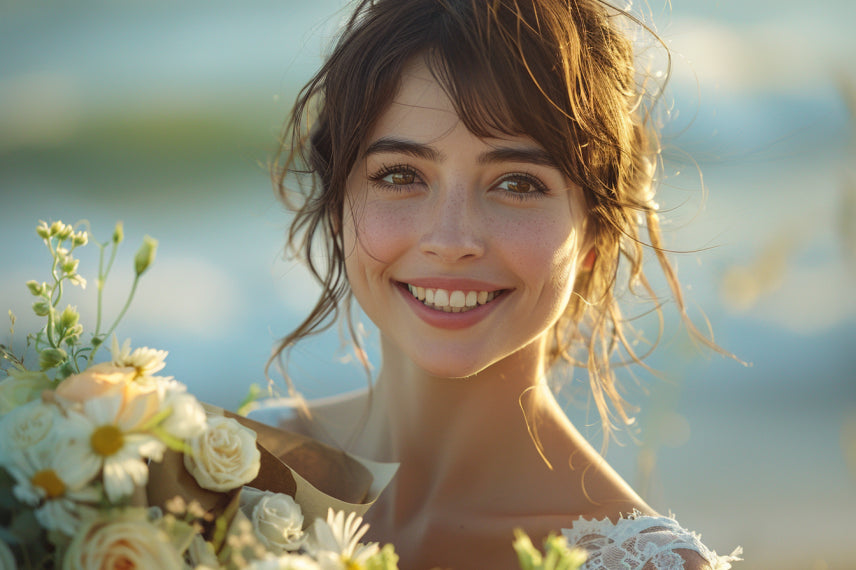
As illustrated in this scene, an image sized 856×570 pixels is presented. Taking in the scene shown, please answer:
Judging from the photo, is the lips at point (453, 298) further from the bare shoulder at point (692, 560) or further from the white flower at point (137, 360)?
the white flower at point (137, 360)

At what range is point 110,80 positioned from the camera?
37.1ft

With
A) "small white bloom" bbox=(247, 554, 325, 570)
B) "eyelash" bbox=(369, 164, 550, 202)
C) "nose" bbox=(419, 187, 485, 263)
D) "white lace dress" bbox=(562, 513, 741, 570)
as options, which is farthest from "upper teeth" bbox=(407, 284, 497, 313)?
"small white bloom" bbox=(247, 554, 325, 570)

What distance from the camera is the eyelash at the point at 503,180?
2.01m

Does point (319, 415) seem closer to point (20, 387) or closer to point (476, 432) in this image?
point (476, 432)

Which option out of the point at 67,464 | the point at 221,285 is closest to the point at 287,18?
the point at 221,285

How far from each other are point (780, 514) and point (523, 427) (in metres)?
3.20

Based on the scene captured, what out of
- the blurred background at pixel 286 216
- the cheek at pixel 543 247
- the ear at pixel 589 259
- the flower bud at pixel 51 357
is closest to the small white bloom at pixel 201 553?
the flower bud at pixel 51 357

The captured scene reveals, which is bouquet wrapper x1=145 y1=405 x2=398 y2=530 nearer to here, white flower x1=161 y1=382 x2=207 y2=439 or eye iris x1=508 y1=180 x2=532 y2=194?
white flower x1=161 y1=382 x2=207 y2=439

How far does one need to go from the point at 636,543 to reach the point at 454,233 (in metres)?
0.90

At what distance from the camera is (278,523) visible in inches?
53.5

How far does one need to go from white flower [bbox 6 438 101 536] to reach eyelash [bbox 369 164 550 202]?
1151 millimetres

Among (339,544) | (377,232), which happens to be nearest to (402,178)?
(377,232)

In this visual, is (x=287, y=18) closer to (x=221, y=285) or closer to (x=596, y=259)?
(x=221, y=285)

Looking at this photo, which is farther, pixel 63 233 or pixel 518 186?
pixel 518 186
